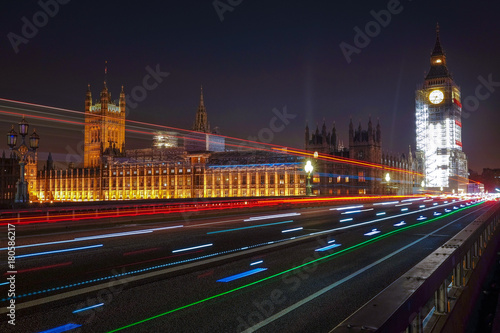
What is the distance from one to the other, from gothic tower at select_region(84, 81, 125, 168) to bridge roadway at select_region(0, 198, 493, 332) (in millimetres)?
149876

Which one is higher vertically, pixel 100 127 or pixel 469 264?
pixel 100 127

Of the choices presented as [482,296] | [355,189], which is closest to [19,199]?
[482,296]

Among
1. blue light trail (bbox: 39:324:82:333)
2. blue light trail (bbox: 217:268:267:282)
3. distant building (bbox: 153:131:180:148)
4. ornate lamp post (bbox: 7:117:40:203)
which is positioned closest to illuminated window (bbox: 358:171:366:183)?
distant building (bbox: 153:131:180:148)

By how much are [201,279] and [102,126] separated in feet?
532

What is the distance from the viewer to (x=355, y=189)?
9700cm

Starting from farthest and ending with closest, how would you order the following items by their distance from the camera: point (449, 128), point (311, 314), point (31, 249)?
point (449, 128) → point (31, 249) → point (311, 314)

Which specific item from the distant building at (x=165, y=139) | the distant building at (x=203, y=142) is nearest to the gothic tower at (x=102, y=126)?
the distant building at (x=165, y=139)

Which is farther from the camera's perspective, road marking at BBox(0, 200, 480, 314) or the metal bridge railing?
road marking at BBox(0, 200, 480, 314)

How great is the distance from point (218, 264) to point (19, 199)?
1981 centimetres

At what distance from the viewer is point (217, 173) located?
366 ft

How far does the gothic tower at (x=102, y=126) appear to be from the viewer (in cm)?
16238

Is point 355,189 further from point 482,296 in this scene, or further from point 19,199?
point 482,296

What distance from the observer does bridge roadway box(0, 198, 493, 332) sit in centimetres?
703

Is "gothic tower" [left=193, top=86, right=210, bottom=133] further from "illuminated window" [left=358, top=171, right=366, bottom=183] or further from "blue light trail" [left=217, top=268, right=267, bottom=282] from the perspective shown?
"blue light trail" [left=217, top=268, right=267, bottom=282]
